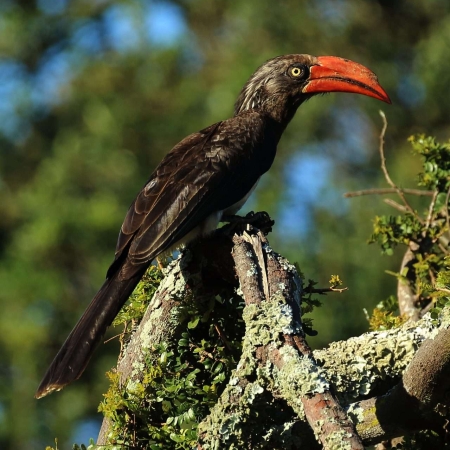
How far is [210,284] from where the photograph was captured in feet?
11.2

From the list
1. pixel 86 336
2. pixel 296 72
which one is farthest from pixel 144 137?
pixel 86 336

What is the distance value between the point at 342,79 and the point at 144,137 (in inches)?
288

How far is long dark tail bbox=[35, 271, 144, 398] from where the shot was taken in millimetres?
3391

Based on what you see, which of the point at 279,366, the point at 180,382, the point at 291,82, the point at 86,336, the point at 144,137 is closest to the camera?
the point at 279,366

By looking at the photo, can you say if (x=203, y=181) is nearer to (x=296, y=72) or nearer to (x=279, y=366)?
(x=296, y=72)

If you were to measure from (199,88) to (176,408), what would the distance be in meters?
10.6

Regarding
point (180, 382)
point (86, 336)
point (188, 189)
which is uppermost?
point (188, 189)

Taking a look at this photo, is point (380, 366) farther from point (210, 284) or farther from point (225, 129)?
point (225, 129)

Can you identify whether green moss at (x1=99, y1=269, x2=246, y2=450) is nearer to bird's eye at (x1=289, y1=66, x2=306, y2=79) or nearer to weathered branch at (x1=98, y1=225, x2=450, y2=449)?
weathered branch at (x1=98, y1=225, x2=450, y2=449)

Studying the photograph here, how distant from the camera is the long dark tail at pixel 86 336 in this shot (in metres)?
3.39

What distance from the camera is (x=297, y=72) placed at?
18.1 ft

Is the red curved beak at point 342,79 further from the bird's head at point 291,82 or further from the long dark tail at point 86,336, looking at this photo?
the long dark tail at point 86,336

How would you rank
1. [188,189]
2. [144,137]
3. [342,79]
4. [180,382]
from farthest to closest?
[144,137]
[342,79]
[188,189]
[180,382]

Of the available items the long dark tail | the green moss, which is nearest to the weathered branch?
the green moss
